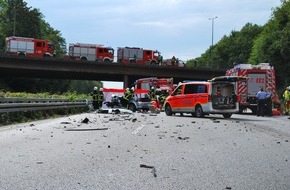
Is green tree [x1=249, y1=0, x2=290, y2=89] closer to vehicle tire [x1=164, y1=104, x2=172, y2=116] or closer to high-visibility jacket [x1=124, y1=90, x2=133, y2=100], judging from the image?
high-visibility jacket [x1=124, y1=90, x2=133, y2=100]

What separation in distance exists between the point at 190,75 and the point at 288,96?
3722 cm

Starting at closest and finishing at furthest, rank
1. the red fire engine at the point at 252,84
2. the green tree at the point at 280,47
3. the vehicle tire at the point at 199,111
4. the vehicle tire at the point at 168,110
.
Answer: the vehicle tire at the point at 199,111, the vehicle tire at the point at 168,110, the red fire engine at the point at 252,84, the green tree at the point at 280,47

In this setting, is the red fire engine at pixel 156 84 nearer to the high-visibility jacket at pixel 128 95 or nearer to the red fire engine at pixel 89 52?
the high-visibility jacket at pixel 128 95

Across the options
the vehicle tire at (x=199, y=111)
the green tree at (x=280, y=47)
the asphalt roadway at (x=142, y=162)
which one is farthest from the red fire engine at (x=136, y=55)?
the asphalt roadway at (x=142, y=162)

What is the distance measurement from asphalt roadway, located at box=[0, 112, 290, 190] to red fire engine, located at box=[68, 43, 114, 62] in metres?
53.7

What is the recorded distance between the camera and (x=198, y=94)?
73.6 ft

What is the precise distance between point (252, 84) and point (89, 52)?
39.4 m

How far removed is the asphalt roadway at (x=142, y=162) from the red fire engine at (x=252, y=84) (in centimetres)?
1710

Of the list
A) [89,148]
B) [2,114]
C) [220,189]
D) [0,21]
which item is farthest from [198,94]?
[0,21]

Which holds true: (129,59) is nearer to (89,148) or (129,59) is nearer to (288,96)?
(288,96)

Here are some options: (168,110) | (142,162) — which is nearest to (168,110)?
(168,110)

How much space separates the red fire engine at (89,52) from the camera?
64.7 meters

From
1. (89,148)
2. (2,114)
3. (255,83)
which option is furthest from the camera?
(255,83)

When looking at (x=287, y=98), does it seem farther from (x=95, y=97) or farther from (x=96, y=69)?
(x=96, y=69)
